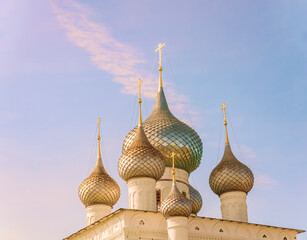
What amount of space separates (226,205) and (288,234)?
2.19 meters

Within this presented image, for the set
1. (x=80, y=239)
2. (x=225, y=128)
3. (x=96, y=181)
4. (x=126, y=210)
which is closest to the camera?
(x=126, y=210)

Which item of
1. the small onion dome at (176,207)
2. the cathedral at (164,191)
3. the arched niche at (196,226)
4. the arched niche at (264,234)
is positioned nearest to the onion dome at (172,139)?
the cathedral at (164,191)

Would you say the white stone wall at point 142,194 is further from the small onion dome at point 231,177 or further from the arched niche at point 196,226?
the small onion dome at point 231,177

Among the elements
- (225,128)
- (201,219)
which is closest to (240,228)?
(201,219)

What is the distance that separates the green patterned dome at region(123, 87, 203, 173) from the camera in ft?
71.4

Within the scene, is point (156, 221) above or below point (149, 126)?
below

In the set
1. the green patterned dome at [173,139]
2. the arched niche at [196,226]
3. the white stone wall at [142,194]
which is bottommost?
the arched niche at [196,226]

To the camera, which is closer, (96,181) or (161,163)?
(161,163)

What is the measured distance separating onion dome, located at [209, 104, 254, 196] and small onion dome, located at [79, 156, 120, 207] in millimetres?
3293

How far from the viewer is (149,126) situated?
22.2 metres

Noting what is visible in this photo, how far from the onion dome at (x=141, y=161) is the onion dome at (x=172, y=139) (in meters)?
1.24

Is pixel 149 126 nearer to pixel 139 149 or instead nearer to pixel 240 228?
pixel 139 149

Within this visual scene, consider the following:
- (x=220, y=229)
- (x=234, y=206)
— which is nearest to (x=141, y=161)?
(x=220, y=229)

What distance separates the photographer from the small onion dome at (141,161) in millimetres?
19922
